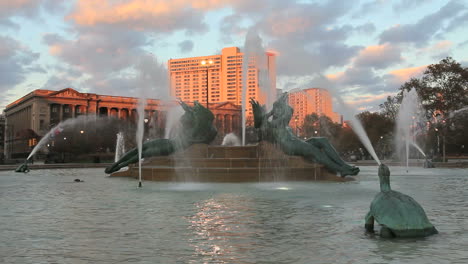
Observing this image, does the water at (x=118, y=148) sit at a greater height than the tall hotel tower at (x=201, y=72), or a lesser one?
lesser

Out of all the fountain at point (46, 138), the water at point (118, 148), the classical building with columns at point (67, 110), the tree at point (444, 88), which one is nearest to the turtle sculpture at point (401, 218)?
the fountain at point (46, 138)

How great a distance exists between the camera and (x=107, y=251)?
781 cm

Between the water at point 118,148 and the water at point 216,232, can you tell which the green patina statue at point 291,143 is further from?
the water at point 118,148

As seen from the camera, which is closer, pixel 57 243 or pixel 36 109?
pixel 57 243

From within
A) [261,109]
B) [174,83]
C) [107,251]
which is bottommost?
[107,251]

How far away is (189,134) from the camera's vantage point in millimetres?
29047

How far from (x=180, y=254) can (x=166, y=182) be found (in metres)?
17.5

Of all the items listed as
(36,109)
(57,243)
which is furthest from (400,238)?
(36,109)

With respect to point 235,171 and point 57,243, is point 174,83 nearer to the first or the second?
point 235,171

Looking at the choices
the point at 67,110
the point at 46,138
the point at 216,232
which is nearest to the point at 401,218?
the point at 216,232

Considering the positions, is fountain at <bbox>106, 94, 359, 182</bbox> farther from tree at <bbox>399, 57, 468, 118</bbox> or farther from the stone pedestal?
tree at <bbox>399, 57, 468, 118</bbox>

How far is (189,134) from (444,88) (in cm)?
5113

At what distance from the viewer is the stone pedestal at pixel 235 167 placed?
2405 cm

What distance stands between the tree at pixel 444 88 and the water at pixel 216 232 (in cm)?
5673
